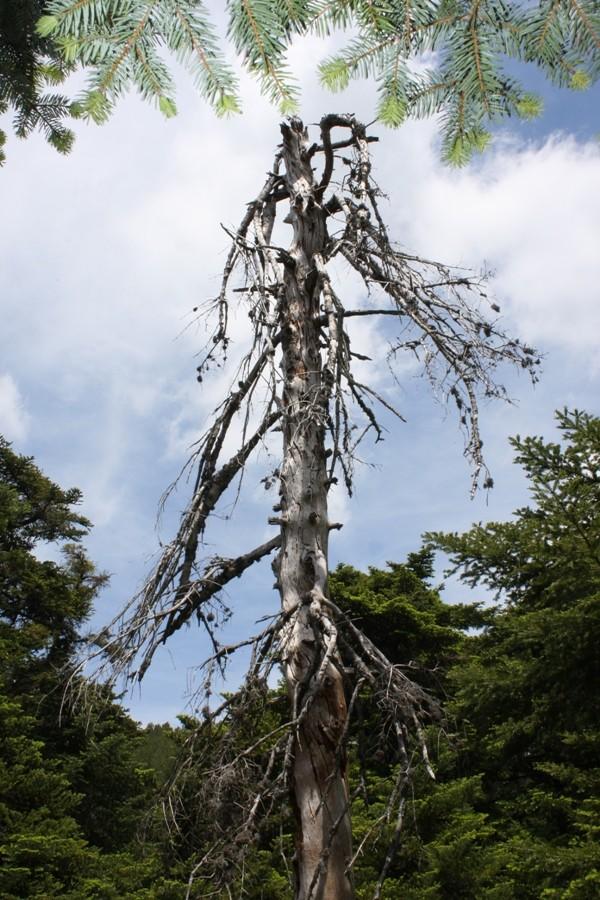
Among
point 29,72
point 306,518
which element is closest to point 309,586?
point 306,518

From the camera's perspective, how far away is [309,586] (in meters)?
4.71

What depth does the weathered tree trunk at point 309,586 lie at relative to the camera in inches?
162

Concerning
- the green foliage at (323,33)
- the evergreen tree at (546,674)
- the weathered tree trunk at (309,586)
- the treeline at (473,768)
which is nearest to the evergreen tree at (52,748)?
the treeline at (473,768)

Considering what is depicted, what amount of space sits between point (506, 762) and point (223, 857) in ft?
23.6

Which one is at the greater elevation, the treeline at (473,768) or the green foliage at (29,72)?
the green foliage at (29,72)

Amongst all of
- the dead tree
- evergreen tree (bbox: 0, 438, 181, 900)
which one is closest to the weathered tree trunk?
the dead tree

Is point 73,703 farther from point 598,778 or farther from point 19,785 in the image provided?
point 19,785

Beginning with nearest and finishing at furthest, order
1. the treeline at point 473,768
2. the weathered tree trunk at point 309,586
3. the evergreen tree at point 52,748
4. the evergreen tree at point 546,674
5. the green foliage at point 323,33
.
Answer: the green foliage at point 323,33 → the weathered tree trunk at point 309,586 → the treeline at point 473,768 → the evergreen tree at point 546,674 → the evergreen tree at point 52,748

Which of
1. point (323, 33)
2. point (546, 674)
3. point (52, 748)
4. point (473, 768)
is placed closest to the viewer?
point (323, 33)

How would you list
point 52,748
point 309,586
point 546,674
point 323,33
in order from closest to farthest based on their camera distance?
point 323,33, point 309,586, point 546,674, point 52,748

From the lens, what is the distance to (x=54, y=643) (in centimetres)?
1695

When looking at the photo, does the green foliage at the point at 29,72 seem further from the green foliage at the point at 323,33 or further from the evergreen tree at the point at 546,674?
the evergreen tree at the point at 546,674

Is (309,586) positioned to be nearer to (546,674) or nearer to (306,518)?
(306,518)

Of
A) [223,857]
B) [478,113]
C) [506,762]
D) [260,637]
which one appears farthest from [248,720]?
[506,762]
